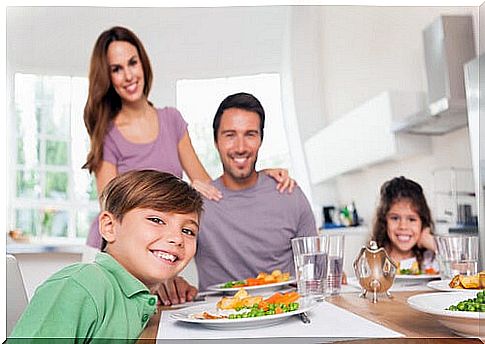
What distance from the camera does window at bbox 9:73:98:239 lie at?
2.10 metres

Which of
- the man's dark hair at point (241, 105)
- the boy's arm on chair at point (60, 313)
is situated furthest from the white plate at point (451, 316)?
the man's dark hair at point (241, 105)

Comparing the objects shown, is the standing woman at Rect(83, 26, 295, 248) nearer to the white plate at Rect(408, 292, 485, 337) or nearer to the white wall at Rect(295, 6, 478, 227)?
the white wall at Rect(295, 6, 478, 227)

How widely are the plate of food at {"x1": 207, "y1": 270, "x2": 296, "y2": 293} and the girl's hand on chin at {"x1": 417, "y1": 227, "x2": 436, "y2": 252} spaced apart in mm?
512

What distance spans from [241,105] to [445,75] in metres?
0.70

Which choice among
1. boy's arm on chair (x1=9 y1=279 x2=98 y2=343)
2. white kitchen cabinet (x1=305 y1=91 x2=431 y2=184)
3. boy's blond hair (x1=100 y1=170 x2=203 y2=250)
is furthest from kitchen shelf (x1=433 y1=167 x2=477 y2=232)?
boy's arm on chair (x1=9 y1=279 x2=98 y2=343)

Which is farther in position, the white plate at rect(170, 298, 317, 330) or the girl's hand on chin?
the girl's hand on chin

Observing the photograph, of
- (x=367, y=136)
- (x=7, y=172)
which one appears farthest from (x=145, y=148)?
(x=367, y=136)

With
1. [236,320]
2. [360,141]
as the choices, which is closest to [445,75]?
[360,141]

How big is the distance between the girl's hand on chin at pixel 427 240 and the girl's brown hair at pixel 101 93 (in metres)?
1.01

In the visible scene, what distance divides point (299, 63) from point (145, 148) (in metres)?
0.57

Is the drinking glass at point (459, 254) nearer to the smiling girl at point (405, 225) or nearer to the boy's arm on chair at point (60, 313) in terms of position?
the smiling girl at point (405, 225)

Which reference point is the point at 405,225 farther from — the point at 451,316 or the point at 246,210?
the point at 451,316

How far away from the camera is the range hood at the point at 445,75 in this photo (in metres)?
2.24

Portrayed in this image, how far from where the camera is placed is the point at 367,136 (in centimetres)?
223
